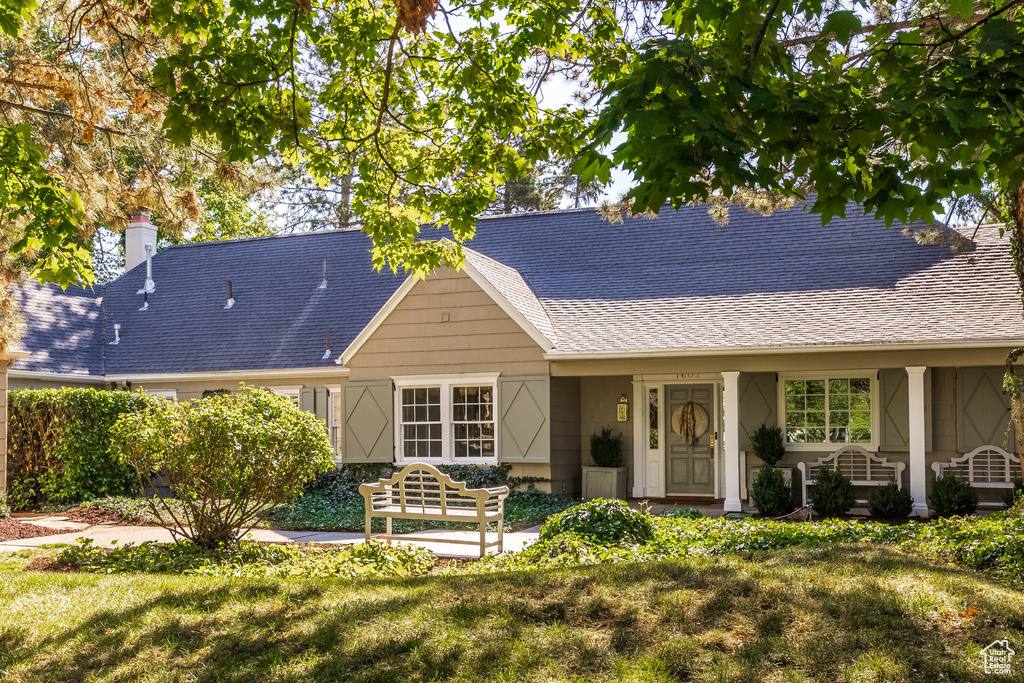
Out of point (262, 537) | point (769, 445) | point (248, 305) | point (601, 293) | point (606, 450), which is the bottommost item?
point (262, 537)

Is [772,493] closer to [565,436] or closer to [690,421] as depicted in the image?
[690,421]

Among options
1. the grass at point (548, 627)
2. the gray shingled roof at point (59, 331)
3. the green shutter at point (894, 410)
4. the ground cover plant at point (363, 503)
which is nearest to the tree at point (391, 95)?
the grass at point (548, 627)

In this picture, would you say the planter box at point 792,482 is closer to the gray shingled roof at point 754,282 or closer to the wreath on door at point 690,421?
the wreath on door at point 690,421

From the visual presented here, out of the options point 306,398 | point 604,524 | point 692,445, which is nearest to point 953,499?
point 692,445

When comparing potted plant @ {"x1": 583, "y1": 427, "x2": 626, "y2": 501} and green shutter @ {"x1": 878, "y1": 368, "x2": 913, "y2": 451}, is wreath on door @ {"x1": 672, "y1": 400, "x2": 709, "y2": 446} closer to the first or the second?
potted plant @ {"x1": 583, "y1": 427, "x2": 626, "y2": 501}

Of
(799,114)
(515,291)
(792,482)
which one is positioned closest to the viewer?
(799,114)

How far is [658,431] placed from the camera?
14.9 m

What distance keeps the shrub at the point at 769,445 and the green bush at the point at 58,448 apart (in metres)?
10.2

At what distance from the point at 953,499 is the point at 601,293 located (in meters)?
6.76

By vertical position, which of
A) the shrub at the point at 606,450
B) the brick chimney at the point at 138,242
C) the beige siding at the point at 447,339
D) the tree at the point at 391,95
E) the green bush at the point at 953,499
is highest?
the brick chimney at the point at 138,242

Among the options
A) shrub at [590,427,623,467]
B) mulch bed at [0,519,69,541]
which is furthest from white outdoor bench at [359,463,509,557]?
shrub at [590,427,623,467]

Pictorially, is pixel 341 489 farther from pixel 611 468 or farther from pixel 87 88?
pixel 87 88

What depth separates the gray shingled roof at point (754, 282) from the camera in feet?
42.5

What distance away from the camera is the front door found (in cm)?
1477
